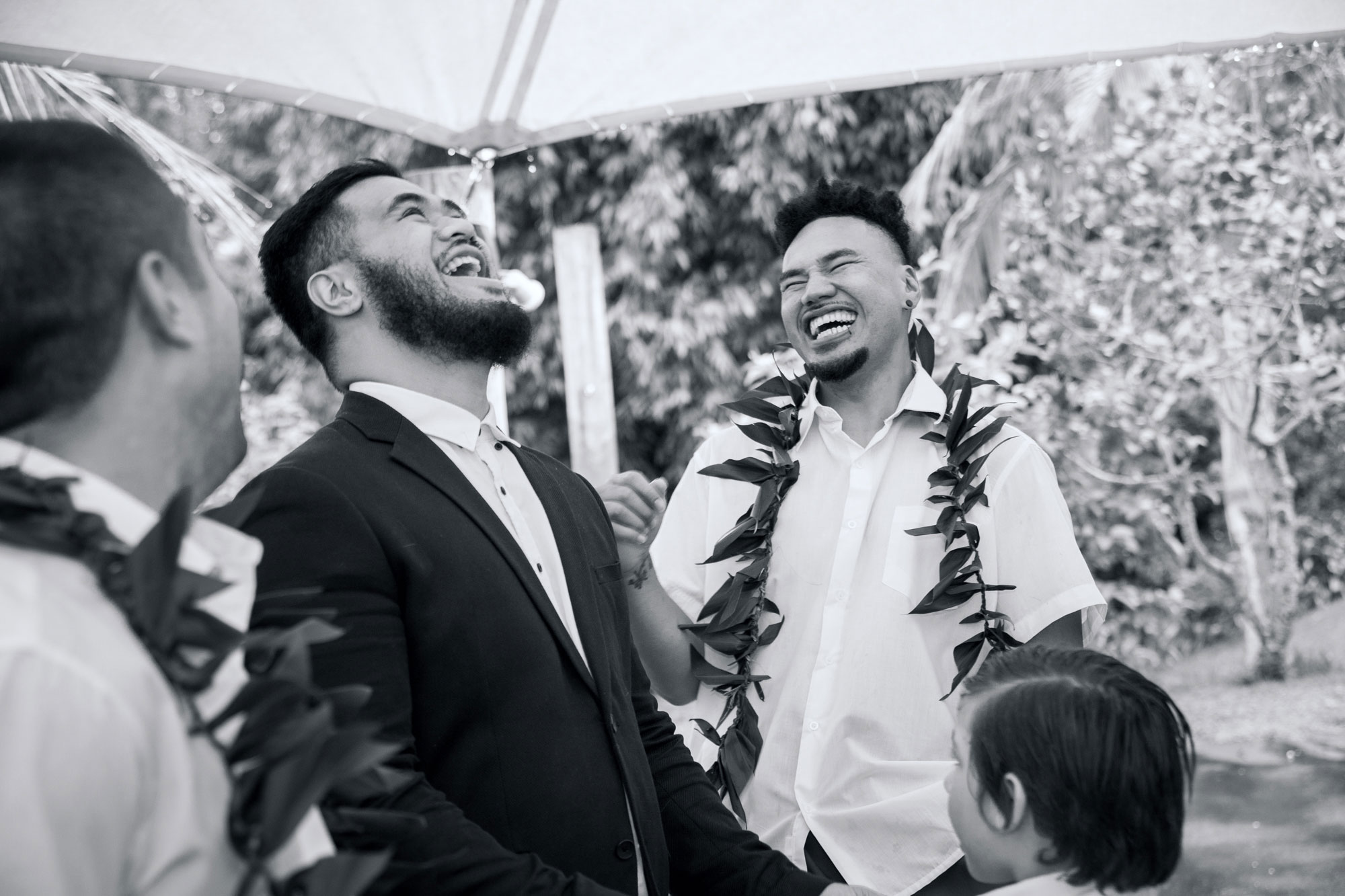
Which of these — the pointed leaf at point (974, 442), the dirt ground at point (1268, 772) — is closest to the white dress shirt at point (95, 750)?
the pointed leaf at point (974, 442)

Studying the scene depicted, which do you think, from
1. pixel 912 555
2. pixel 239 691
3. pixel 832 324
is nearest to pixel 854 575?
pixel 912 555

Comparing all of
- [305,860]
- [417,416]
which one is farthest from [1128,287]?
[305,860]

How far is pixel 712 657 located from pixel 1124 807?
1.36 m

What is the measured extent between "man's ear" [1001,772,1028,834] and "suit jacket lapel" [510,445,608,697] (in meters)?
0.69

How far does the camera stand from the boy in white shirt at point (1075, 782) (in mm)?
1832

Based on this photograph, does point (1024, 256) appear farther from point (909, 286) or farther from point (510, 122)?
point (510, 122)

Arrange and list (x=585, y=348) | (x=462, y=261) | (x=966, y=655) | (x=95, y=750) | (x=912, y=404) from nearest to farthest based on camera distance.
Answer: (x=95, y=750) < (x=462, y=261) < (x=966, y=655) < (x=912, y=404) < (x=585, y=348)

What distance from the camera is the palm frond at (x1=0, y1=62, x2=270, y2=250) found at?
3.76m

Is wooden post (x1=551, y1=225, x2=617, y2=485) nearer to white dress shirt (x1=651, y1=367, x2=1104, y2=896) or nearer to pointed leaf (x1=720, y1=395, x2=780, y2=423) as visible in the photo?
pointed leaf (x1=720, y1=395, x2=780, y2=423)

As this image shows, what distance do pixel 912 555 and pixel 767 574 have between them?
353 mm

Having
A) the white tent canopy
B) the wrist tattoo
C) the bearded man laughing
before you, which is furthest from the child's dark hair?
the white tent canopy

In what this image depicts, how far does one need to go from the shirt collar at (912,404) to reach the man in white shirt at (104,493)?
2.01 m

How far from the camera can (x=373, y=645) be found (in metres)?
1.85

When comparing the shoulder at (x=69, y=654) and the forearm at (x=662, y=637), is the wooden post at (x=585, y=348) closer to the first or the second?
the forearm at (x=662, y=637)
